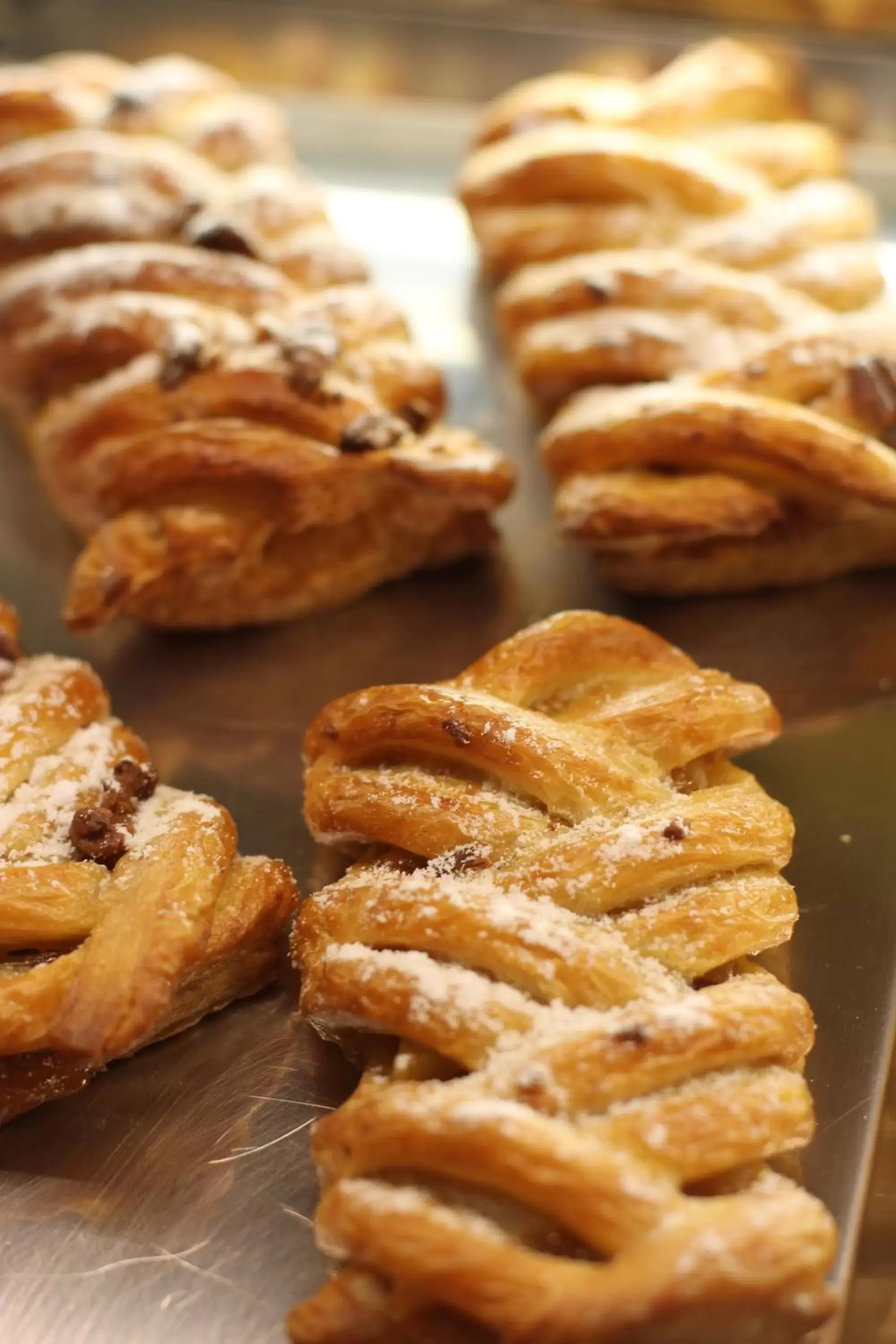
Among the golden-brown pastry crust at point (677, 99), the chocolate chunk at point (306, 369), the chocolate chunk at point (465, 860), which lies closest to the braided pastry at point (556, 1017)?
the chocolate chunk at point (465, 860)

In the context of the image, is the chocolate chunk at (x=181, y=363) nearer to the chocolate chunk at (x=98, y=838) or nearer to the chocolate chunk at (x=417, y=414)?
the chocolate chunk at (x=417, y=414)

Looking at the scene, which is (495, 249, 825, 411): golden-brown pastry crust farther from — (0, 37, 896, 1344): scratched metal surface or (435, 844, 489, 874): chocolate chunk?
(435, 844, 489, 874): chocolate chunk

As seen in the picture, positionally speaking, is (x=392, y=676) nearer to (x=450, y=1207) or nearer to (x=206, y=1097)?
(x=206, y=1097)

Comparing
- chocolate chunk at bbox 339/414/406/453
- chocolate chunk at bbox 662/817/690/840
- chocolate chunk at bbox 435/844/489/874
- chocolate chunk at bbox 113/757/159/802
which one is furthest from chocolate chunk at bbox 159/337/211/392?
chocolate chunk at bbox 662/817/690/840

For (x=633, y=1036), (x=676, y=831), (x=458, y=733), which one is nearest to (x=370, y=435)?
(x=458, y=733)

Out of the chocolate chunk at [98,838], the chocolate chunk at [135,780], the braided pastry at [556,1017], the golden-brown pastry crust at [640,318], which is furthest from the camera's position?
the golden-brown pastry crust at [640,318]

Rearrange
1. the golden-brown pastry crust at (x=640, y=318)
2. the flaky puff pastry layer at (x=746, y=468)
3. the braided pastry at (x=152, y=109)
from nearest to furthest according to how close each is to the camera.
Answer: the flaky puff pastry layer at (x=746, y=468) < the golden-brown pastry crust at (x=640, y=318) < the braided pastry at (x=152, y=109)

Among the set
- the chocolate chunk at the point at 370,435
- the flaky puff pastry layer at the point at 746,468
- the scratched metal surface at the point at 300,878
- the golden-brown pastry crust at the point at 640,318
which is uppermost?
the golden-brown pastry crust at the point at 640,318

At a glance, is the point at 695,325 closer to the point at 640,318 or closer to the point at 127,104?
the point at 640,318
